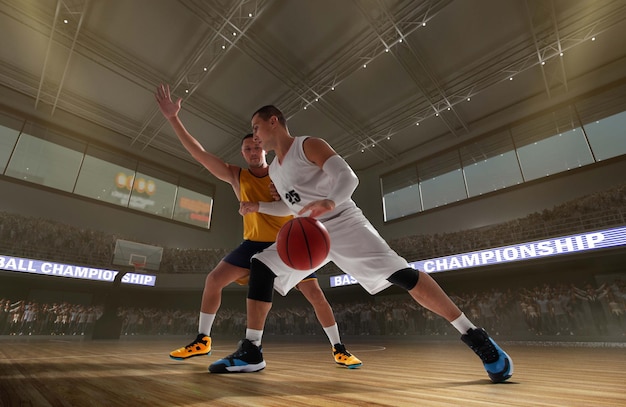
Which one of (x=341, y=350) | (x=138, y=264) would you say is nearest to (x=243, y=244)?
(x=341, y=350)

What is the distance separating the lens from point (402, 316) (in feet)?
33.1

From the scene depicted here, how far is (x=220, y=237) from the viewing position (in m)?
15.0

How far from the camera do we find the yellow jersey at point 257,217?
2.45 meters

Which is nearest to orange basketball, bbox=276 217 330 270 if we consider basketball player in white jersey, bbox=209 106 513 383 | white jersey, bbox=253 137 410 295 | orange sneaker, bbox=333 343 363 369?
basketball player in white jersey, bbox=209 106 513 383

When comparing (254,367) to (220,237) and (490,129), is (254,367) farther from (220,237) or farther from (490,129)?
(220,237)

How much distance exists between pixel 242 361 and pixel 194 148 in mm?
1596

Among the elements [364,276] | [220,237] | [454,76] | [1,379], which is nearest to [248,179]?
[364,276]

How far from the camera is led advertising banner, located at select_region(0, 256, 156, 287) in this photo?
26.7 ft

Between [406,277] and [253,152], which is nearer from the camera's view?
[406,277]

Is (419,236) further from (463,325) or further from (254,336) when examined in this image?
(254,336)

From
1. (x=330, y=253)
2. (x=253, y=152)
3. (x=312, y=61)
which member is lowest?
(x=330, y=253)

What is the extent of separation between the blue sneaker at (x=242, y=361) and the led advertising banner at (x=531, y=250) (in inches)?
224

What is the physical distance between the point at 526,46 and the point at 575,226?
208 inches

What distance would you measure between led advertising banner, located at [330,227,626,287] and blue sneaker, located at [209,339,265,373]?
5.68 metres
